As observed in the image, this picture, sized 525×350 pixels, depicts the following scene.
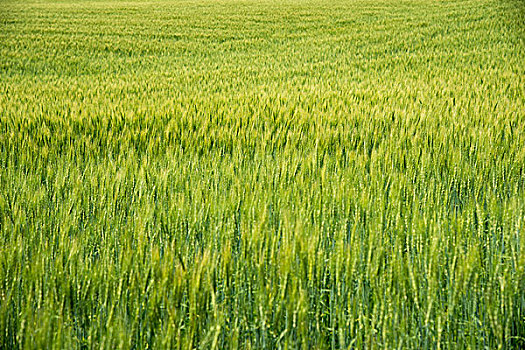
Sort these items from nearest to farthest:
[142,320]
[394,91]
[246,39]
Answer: [142,320], [394,91], [246,39]

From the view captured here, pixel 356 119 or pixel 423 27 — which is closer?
pixel 356 119

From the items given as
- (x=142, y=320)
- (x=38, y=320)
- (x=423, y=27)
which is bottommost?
(x=142, y=320)

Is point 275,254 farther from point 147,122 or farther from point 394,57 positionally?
point 394,57

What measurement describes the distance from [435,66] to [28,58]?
780cm

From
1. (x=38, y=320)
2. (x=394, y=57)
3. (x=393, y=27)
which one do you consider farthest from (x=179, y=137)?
(x=393, y=27)

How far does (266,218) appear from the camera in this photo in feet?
4.22

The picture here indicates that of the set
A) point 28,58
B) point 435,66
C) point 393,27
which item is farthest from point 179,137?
point 393,27

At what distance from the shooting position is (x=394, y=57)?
27.4 feet

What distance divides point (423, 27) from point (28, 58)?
9540 mm

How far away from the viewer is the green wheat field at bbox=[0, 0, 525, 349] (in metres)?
0.95

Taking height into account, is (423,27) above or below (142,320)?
above

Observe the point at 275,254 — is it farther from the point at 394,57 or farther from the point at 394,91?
the point at 394,57

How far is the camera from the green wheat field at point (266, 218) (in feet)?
3.10

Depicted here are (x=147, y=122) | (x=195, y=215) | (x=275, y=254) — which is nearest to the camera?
(x=275, y=254)
